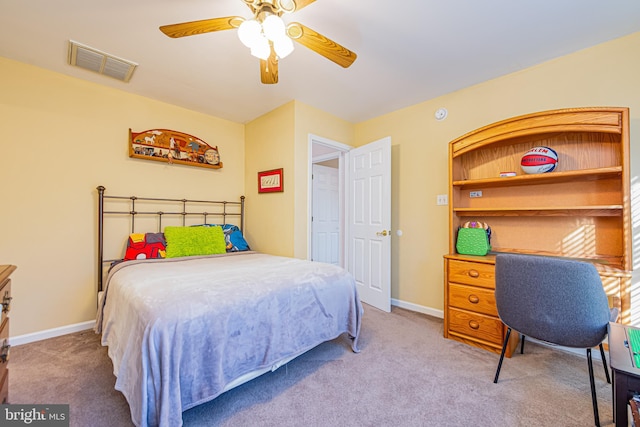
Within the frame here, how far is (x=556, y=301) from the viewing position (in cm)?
148

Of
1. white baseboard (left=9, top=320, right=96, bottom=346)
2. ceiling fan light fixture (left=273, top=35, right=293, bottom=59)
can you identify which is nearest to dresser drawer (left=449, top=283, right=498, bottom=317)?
ceiling fan light fixture (left=273, top=35, right=293, bottom=59)

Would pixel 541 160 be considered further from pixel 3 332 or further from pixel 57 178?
pixel 57 178

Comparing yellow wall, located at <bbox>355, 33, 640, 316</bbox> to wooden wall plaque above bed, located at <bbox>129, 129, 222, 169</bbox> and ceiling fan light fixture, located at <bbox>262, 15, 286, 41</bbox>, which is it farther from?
ceiling fan light fixture, located at <bbox>262, 15, 286, 41</bbox>

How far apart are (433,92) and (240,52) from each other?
6.82ft

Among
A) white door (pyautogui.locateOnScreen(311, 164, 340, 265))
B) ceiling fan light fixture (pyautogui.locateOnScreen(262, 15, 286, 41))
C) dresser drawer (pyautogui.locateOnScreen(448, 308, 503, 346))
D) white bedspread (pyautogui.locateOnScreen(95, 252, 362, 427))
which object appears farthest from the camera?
white door (pyautogui.locateOnScreen(311, 164, 340, 265))

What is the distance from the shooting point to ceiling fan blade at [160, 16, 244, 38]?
1476mm

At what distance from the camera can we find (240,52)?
216 cm

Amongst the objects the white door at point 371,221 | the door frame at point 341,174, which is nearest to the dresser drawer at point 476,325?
the white door at point 371,221

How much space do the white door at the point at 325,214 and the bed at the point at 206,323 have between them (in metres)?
2.69

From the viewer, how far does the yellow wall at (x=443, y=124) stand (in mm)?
2029

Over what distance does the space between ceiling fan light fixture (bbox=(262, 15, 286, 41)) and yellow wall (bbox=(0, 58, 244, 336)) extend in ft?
7.69

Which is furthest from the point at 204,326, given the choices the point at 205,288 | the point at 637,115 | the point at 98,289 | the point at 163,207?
the point at 637,115

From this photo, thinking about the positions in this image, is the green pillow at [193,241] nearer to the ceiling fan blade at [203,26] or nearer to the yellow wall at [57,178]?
the yellow wall at [57,178]

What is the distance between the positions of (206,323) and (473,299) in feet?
7.08
